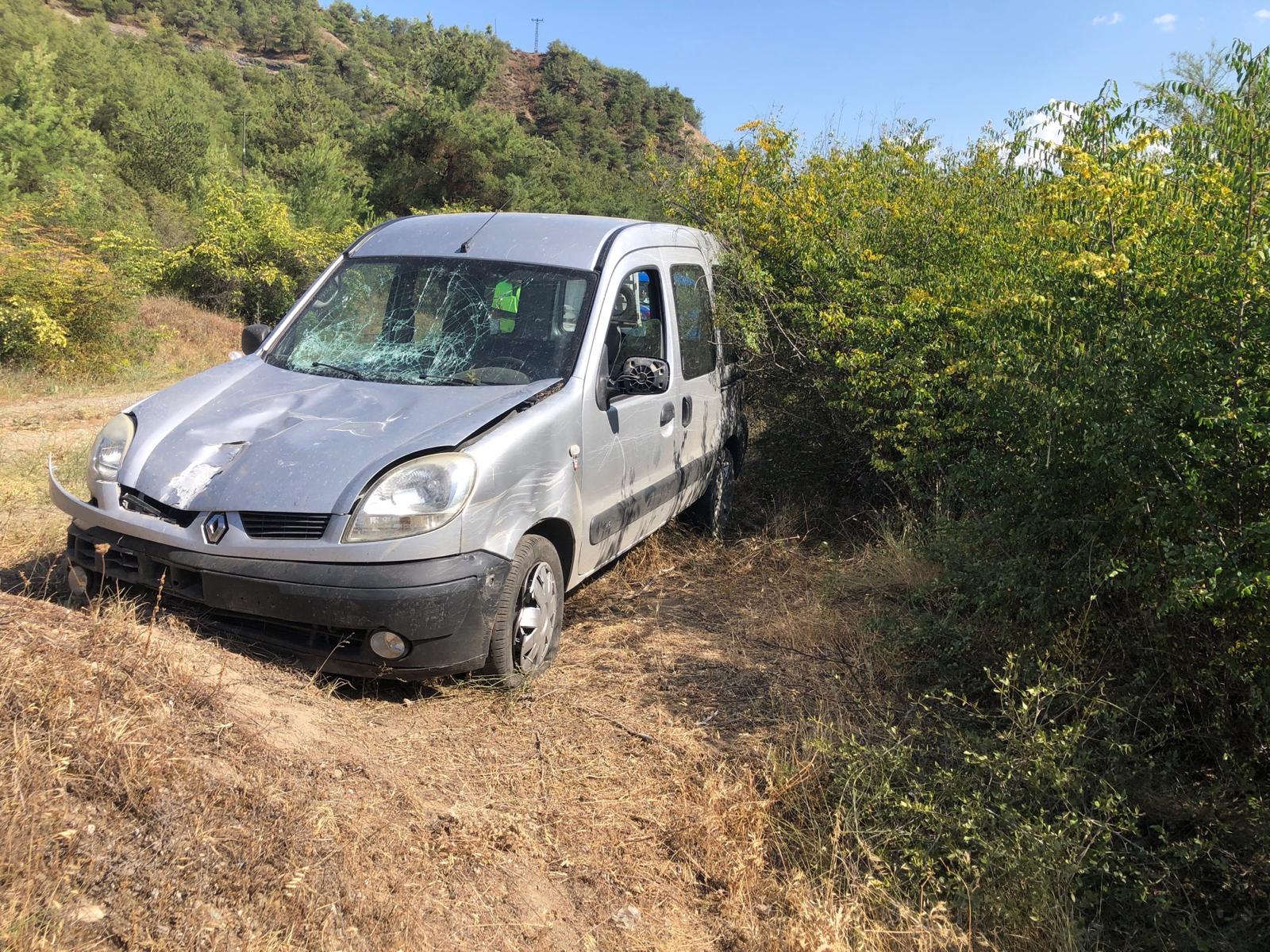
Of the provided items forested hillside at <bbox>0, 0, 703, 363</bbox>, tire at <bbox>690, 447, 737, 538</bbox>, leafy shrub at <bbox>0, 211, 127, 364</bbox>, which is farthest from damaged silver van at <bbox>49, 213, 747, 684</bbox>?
leafy shrub at <bbox>0, 211, 127, 364</bbox>

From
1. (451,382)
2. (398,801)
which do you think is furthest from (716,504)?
(398,801)

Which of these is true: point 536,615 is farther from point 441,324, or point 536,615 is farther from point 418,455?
point 441,324

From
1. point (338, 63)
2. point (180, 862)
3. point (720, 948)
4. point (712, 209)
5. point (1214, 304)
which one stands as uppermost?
point (338, 63)

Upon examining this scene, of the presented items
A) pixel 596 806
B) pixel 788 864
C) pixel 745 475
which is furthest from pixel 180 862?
pixel 745 475

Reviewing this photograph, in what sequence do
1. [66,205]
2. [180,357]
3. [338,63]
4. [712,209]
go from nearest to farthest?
[712,209] → [180,357] → [66,205] → [338,63]

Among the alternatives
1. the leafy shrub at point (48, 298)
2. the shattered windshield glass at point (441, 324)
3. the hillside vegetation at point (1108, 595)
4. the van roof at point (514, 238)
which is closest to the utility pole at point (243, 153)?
the leafy shrub at point (48, 298)

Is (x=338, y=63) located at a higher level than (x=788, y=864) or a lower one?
higher

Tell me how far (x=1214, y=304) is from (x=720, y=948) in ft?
8.61

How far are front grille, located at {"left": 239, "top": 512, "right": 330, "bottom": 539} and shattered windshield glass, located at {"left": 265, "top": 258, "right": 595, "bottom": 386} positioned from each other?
1081mm

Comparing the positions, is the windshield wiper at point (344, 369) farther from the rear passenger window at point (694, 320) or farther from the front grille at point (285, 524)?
the rear passenger window at point (694, 320)

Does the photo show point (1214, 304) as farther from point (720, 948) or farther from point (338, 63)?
point (338, 63)

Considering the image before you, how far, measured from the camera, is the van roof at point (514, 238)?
4930mm

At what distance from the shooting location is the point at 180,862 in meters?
2.34

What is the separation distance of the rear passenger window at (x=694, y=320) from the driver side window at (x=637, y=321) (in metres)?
0.26
